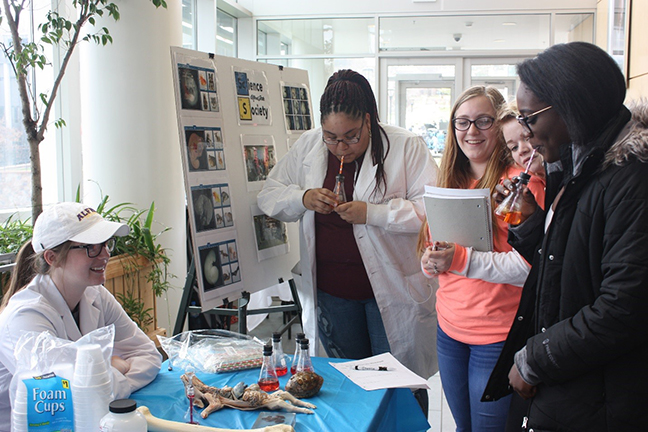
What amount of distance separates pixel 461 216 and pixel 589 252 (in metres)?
0.60

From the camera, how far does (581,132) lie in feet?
3.81

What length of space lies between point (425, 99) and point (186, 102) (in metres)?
5.10

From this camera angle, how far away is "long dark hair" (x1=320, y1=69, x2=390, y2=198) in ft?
7.50

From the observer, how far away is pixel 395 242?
241 cm

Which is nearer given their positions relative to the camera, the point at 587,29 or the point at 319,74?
the point at 587,29

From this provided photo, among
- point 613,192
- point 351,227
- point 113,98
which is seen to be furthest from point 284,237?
point 613,192

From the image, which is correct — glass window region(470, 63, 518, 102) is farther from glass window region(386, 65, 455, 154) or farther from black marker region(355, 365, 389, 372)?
black marker region(355, 365, 389, 372)

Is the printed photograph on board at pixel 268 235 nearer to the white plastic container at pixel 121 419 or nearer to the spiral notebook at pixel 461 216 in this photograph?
the spiral notebook at pixel 461 216

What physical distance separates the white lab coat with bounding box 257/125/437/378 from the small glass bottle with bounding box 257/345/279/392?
0.73 m

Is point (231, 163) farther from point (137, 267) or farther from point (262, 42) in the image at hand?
point (262, 42)

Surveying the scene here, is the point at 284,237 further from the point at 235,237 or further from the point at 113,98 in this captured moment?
the point at 113,98

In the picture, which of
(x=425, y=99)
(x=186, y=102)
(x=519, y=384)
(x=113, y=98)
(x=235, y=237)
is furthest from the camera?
(x=425, y=99)

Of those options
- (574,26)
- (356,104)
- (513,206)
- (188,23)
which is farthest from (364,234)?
(574,26)

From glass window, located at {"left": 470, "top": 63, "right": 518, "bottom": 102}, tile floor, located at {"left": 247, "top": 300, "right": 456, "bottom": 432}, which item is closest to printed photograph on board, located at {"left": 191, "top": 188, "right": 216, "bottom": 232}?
tile floor, located at {"left": 247, "top": 300, "right": 456, "bottom": 432}
